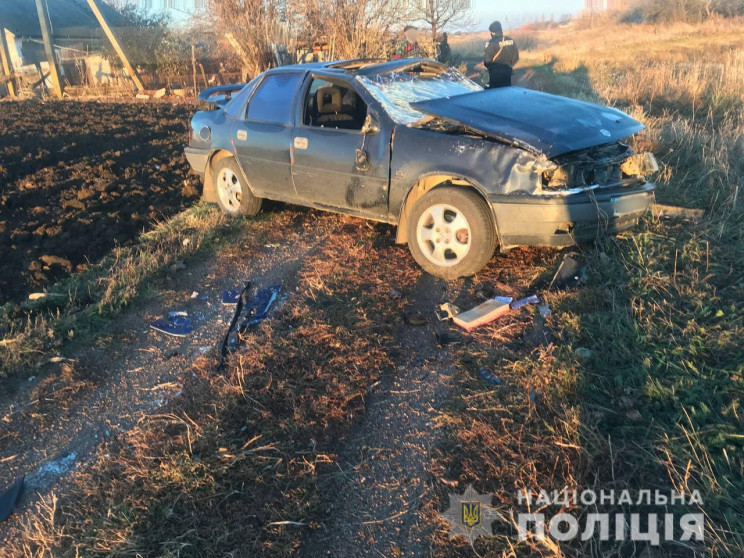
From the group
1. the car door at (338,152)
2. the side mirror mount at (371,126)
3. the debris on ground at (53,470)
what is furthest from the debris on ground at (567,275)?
the debris on ground at (53,470)

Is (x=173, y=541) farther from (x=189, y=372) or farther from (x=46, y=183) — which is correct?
(x=46, y=183)

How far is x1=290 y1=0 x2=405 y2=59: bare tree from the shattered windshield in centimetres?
911

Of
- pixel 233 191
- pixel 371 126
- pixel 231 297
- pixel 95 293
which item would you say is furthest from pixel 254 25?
pixel 231 297

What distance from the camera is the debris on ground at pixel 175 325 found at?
4.18 meters

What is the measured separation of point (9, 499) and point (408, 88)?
450 cm

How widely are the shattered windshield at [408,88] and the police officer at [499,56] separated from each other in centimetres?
402

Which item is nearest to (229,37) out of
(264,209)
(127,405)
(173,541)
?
(264,209)

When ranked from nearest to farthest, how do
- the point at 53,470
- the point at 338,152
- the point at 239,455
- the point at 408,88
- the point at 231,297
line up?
the point at 239,455 < the point at 53,470 < the point at 231,297 < the point at 338,152 < the point at 408,88

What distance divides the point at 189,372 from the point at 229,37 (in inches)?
651

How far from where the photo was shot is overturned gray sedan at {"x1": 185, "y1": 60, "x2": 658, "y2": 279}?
4.13m

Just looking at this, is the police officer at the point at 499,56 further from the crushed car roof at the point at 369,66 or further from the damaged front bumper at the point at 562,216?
the damaged front bumper at the point at 562,216

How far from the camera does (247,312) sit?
4367 mm

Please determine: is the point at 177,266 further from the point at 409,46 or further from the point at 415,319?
the point at 409,46

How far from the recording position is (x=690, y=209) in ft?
16.7
